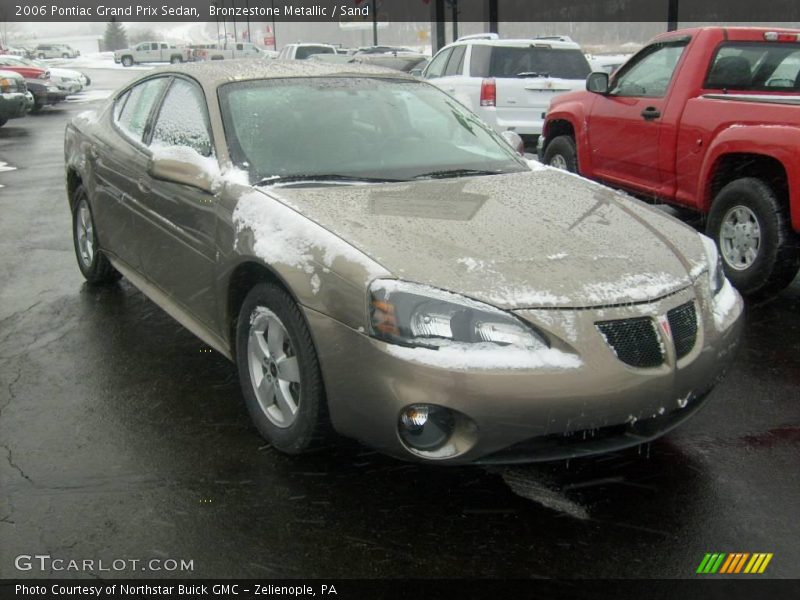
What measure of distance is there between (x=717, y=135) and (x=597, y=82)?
159 cm

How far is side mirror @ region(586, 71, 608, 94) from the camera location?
24.1ft

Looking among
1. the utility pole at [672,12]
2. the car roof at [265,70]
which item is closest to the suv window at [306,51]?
the utility pole at [672,12]

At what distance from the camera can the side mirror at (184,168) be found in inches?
152

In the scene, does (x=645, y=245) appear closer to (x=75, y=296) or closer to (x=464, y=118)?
(x=464, y=118)

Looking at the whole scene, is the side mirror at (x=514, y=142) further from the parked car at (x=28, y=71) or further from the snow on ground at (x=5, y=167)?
the parked car at (x=28, y=71)

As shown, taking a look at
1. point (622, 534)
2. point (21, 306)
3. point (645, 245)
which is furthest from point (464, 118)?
point (21, 306)

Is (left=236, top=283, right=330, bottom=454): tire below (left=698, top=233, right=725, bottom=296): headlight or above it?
below

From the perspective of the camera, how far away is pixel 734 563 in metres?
2.79

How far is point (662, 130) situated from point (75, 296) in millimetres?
4486

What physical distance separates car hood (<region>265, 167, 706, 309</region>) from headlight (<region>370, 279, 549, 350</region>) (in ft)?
0.15

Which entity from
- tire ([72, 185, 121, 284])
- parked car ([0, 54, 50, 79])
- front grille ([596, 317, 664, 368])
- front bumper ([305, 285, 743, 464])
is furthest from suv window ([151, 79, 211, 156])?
parked car ([0, 54, 50, 79])

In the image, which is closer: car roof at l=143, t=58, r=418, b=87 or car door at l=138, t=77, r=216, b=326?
car door at l=138, t=77, r=216, b=326

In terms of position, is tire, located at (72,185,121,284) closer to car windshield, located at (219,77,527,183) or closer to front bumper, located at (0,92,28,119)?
car windshield, located at (219,77,527,183)

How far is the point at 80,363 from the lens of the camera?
184 inches
